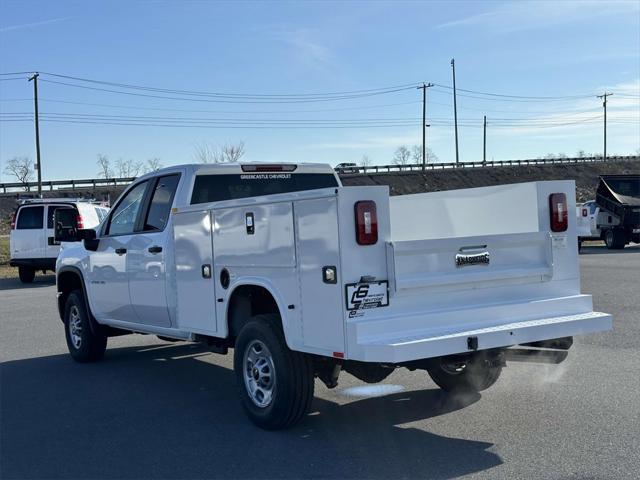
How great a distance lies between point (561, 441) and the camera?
18.0 ft

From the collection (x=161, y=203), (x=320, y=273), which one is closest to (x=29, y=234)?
(x=161, y=203)

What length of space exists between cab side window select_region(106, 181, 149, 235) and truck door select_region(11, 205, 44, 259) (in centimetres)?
1406

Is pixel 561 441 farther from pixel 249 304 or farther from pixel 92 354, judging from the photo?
pixel 92 354

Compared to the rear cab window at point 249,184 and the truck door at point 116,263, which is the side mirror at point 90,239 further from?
the rear cab window at point 249,184

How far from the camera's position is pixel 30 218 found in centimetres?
2189

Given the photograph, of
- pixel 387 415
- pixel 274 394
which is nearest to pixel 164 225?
pixel 274 394

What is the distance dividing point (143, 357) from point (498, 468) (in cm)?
584

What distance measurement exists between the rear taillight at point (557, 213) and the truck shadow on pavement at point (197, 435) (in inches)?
71.3

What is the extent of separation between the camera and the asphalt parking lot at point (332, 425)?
5152 mm

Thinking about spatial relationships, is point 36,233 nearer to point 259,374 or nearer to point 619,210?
point 259,374

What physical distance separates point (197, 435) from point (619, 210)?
957 inches

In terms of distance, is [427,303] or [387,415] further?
[387,415]

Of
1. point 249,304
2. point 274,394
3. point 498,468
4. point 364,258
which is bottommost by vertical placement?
point 498,468

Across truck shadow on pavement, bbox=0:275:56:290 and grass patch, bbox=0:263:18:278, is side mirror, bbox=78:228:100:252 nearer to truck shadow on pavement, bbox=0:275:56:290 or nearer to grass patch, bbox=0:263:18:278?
truck shadow on pavement, bbox=0:275:56:290
